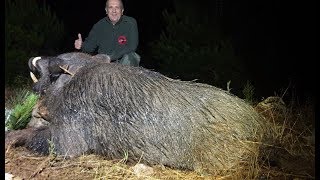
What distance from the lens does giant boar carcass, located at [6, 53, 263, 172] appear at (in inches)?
137

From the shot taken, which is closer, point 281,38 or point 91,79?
point 91,79

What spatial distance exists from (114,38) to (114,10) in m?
0.28

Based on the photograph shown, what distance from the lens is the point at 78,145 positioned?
3.52m

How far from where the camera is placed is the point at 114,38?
482 cm

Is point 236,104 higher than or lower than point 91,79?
lower

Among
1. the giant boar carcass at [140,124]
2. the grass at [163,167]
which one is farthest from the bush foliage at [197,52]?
the giant boar carcass at [140,124]

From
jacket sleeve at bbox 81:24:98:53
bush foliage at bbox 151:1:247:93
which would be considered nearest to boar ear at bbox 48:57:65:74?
jacket sleeve at bbox 81:24:98:53

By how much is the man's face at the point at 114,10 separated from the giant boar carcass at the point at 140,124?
1.07 meters

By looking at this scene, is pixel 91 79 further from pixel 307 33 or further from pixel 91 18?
pixel 91 18

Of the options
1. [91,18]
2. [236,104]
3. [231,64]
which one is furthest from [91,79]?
→ [91,18]

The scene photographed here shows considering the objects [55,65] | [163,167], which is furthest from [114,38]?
[163,167]

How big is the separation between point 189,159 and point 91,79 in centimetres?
97

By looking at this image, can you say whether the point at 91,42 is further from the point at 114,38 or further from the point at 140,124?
the point at 140,124

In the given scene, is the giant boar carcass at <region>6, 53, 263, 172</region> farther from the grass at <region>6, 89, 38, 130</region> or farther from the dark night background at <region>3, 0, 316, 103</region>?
the dark night background at <region>3, 0, 316, 103</region>
